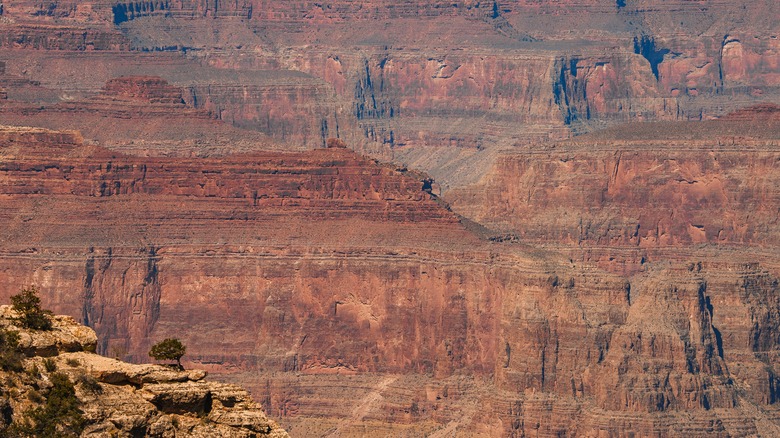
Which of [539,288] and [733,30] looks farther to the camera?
[733,30]

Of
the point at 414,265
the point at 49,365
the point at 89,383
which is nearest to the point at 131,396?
the point at 89,383

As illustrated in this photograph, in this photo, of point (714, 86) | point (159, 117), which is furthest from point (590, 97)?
point (159, 117)

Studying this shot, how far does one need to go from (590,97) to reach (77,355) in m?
155

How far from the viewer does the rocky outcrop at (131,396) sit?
30.0 metres

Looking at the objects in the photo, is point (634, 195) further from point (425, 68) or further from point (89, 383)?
point (89, 383)

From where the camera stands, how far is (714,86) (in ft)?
638

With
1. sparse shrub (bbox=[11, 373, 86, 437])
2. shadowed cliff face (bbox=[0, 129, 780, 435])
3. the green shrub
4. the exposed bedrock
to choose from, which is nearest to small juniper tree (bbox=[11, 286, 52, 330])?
the green shrub

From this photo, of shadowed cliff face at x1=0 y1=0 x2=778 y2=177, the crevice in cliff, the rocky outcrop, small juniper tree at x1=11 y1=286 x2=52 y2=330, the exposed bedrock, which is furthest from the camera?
the crevice in cliff

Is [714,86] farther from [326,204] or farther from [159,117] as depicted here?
[326,204]

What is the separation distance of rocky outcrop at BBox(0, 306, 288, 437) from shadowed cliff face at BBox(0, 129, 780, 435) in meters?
63.6

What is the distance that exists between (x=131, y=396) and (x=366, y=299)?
7237 cm

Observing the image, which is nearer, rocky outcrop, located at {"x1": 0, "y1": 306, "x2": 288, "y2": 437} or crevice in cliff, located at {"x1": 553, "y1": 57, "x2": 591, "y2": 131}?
rocky outcrop, located at {"x1": 0, "y1": 306, "x2": 288, "y2": 437}

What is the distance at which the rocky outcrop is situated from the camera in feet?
98.4

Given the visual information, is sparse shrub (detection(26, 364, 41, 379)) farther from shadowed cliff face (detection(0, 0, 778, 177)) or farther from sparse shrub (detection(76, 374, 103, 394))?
shadowed cliff face (detection(0, 0, 778, 177))
